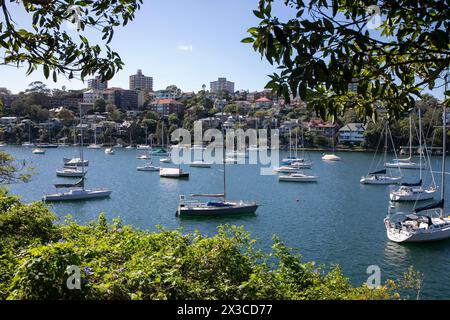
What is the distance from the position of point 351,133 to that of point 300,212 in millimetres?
68502

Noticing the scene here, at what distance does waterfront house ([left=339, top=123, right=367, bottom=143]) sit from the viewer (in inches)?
3502

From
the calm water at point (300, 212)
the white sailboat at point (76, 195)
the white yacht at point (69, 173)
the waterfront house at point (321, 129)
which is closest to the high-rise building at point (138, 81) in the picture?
the waterfront house at point (321, 129)

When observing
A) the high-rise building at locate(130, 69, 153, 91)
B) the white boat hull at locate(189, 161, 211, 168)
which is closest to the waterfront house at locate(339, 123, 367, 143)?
the white boat hull at locate(189, 161, 211, 168)

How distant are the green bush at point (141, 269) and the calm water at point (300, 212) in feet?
14.7

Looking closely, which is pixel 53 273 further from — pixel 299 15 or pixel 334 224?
pixel 334 224

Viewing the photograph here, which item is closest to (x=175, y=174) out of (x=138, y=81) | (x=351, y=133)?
(x=351, y=133)

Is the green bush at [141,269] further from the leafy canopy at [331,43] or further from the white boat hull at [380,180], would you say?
the white boat hull at [380,180]

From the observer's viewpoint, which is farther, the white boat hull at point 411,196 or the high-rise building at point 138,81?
the high-rise building at point 138,81

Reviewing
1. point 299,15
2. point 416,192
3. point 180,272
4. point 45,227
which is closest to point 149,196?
point 416,192

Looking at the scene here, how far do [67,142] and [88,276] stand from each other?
109 metres

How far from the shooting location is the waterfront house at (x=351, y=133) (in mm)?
88956

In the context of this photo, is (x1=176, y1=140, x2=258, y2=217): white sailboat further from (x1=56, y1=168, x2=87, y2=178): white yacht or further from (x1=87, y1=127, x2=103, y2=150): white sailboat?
(x1=87, y1=127, x2=103, y2=150): white sailboat

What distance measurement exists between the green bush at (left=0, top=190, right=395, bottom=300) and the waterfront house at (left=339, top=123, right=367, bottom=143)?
86.7 meters
